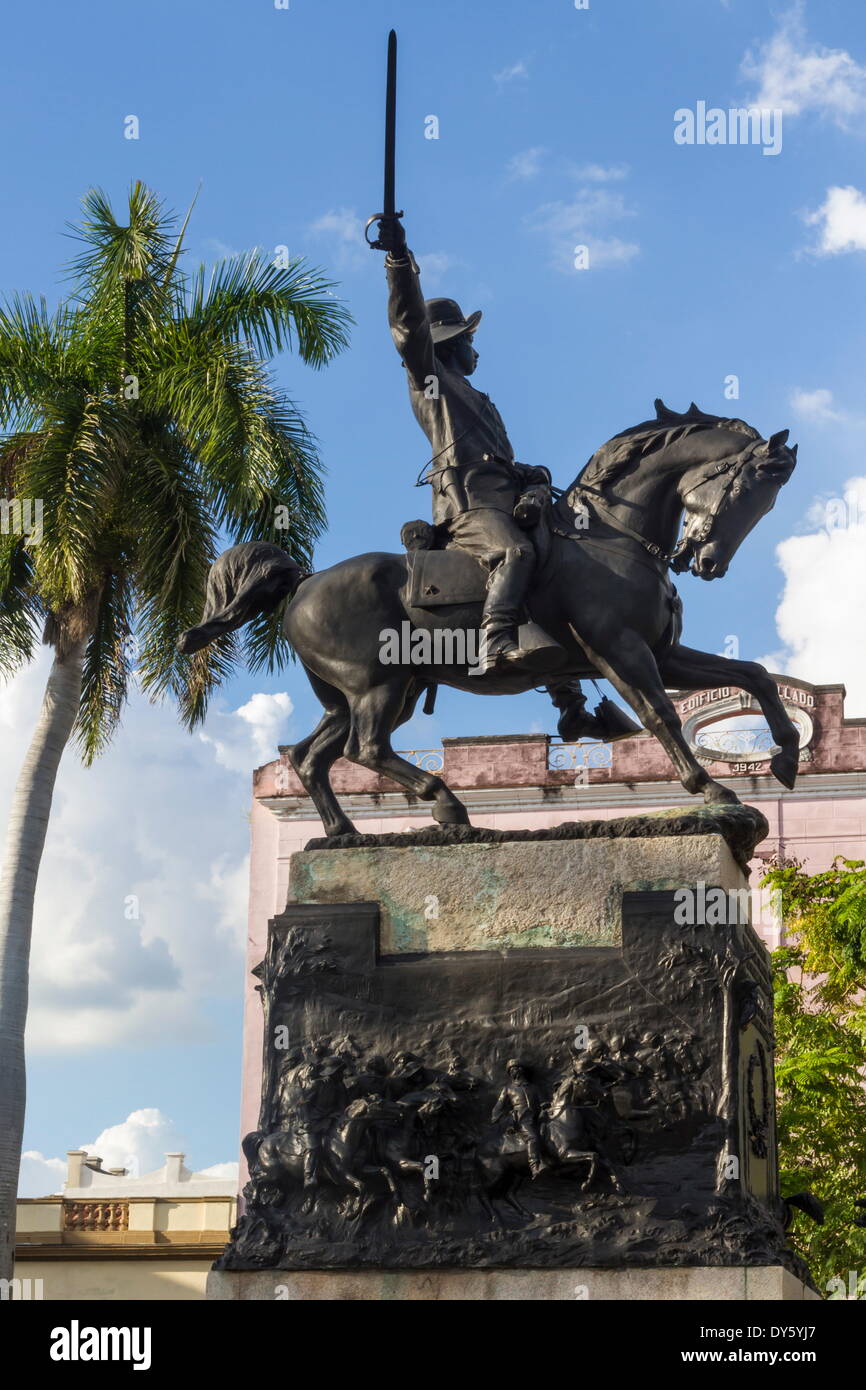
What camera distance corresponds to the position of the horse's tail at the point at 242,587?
441 inches

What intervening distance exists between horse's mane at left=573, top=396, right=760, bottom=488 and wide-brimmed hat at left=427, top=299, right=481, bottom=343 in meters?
1.30

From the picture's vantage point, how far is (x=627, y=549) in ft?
35.2

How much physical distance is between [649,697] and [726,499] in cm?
119

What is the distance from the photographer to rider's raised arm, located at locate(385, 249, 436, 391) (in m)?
10.8

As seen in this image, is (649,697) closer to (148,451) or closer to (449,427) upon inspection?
(449,427)

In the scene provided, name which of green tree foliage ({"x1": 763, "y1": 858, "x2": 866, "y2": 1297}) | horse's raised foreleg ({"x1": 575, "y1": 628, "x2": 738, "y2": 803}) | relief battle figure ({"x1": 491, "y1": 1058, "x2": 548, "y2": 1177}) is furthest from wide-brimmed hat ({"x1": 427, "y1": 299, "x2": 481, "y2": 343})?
green tree foliage ({"x1": 763, "y1": 858, "x2": 866, "y2": 1297})

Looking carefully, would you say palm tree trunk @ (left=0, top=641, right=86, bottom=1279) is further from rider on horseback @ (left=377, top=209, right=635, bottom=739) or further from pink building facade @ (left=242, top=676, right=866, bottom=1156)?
pink building facade @ (left=242, top=676, right=866, bottom=1156)

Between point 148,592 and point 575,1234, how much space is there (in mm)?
11608

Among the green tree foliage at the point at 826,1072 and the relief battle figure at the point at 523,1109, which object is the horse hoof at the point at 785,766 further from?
the green tree foliage at the point at 826,1072

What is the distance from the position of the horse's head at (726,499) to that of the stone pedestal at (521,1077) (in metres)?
1.48

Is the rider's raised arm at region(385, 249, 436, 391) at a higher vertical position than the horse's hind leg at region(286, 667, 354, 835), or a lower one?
higher

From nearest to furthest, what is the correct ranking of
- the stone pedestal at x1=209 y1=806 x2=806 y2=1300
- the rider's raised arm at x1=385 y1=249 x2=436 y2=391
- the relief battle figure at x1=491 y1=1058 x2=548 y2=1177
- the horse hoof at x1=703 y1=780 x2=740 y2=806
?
the stone pedestal at x1=209 y1=806 x2=806 y2=1300 < the relief battle figure at x1=491 y1=1058 x2=548 y2=1177 < the horse hoof at x1=703 y1=780 x2=740 y2=806 < the rider's raised arm at x1=385 y1=249 x2=436 y2=391

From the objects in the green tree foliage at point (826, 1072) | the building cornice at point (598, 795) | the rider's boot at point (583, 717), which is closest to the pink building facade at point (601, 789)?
the building cornice at point (598, 795)
